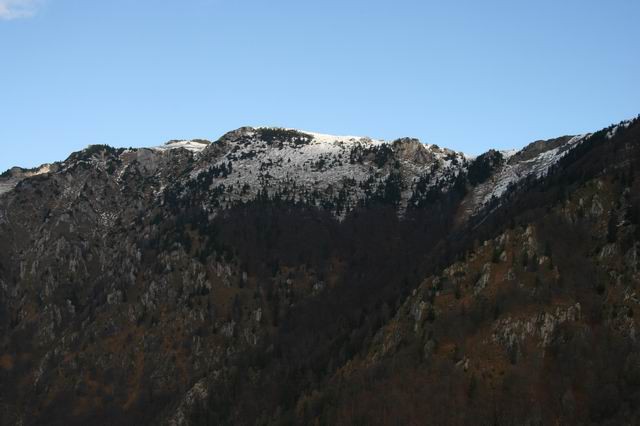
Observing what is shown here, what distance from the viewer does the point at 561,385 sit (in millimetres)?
136375

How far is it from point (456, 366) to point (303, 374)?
181 feet

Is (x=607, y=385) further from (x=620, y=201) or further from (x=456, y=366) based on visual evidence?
(x=620, y=201)

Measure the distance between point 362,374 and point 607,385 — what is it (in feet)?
189

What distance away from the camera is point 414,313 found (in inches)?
6550

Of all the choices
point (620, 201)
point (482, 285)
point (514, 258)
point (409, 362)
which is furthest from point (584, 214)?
point (409, 362)

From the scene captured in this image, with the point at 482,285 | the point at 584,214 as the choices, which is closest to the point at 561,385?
the point at 482,285

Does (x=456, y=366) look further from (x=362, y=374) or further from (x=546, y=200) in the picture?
(x=546, y=200)

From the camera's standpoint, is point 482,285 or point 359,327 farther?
point 359,327

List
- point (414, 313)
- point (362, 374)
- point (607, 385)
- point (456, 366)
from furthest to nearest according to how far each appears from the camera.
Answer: point (414, 313) → point (362, 374) → point (456, 366) → point (607, 385)

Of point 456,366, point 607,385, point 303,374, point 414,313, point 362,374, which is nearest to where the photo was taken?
point 607,385

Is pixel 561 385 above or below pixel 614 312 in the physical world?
below

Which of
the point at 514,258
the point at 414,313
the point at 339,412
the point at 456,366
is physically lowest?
the point at 339,412

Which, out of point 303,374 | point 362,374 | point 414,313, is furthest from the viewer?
point 303,374

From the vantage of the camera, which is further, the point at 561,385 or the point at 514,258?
the point at 514,258
